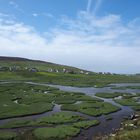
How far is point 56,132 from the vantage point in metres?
38.9

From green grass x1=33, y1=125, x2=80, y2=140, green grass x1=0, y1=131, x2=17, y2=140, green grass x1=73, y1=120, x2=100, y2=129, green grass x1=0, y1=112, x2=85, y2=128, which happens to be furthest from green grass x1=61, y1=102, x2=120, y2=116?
green grass x1=0, y1=131, x2=17, y2=140

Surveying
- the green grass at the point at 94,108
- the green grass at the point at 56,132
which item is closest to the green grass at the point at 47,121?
the green grass at the point at 56,132

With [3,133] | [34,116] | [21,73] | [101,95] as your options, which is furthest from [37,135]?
[21,73]

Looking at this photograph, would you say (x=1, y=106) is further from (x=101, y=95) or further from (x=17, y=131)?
(x=101, y=95)

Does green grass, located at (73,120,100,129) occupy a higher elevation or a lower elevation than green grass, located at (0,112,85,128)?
higher

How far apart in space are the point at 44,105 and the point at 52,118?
14227 millimetres

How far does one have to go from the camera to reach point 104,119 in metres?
48.2

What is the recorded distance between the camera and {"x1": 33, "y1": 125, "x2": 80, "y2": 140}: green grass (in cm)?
3734

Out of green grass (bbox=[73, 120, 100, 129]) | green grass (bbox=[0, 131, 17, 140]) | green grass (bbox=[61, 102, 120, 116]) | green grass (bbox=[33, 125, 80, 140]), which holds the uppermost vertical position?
green grass (bbox=[61, 102, 120, 116])

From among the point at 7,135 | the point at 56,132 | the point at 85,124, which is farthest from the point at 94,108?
the point at 7,135

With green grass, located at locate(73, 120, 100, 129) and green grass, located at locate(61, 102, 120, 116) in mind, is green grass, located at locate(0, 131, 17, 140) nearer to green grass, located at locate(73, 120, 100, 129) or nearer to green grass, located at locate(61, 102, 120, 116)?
green grass, located at locate(73, 120, 100, 129)

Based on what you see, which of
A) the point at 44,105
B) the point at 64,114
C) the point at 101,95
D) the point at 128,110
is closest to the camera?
the point at 64,114

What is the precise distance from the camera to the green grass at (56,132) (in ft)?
123

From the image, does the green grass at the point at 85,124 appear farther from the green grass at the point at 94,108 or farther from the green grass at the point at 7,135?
the green grass at the point at 7,135
